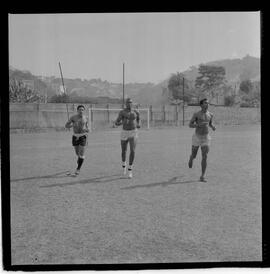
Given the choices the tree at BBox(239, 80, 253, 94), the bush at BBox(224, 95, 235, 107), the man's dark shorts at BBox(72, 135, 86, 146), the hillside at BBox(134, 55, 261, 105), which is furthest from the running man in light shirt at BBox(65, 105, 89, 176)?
the tree at BBox(239, 80, 253, 94)

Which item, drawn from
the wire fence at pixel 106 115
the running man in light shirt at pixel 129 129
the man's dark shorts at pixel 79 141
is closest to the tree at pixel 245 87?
the wire fence at pixel 106 115

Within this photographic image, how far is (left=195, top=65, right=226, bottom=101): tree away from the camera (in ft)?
18.6

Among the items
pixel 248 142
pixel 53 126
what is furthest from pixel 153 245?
pixel 248 142

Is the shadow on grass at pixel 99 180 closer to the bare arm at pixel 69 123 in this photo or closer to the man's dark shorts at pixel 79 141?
the man's dark shorts at pixel 79 141

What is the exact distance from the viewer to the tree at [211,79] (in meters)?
5.67

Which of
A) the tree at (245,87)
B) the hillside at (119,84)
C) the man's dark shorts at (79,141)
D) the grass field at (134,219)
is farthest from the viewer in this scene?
the tree at (245,87)

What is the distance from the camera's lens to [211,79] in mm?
6582

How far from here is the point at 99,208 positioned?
493 cm

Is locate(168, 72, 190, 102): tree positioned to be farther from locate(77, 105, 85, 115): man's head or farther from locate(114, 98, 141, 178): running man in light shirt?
locate(77, 105, 85, 115): man's head

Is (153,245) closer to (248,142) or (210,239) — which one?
(210,239)

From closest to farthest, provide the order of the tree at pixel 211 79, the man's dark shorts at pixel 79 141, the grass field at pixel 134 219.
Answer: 1. the grass field at pixel 134 219
2. the tree at pixel 211 79
3. the man's dark shorts at pixel 79 141

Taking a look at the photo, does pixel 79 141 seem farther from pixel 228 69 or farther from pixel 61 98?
pixel 228 69

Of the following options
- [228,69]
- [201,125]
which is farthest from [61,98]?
[228,69]
